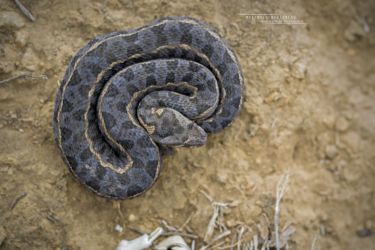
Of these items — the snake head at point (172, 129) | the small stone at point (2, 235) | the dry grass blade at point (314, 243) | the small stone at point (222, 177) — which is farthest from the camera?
the dry grass blade at point (314, 243)

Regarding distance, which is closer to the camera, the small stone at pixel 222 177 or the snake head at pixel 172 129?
the snake head at pixel 172 129

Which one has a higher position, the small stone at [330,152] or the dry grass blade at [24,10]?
the dry grass blade at [24,10]

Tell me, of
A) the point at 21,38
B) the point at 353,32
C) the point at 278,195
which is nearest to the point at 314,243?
the point at 278,195

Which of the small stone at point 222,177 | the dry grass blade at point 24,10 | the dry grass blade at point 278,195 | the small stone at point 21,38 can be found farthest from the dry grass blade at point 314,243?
the dry grass blade at point 24,10

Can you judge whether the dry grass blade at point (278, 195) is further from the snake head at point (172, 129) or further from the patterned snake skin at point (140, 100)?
the snake head at point (172, 129)

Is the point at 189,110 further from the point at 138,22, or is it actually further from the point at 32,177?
the point at 32,177

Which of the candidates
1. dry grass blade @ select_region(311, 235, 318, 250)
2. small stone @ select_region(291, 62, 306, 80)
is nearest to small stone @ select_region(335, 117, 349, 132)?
small stone @ select_region(291, 62, 306, 80)

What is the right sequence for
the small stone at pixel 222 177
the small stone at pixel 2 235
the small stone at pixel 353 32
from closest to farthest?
the small stone at pixel 2 235, the small stone at pixel 222 177, the small stone at pixel 353 32

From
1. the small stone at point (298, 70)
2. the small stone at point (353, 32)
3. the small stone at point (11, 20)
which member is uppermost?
the small stone at point (11, 20)
